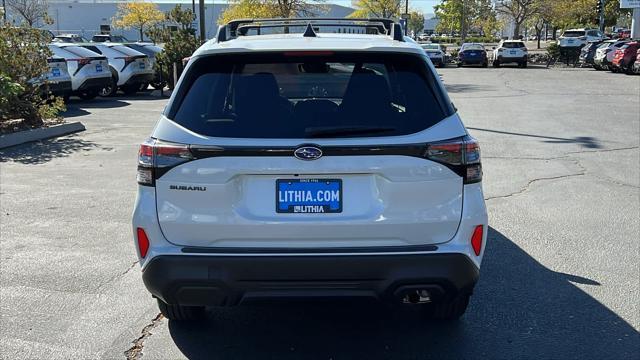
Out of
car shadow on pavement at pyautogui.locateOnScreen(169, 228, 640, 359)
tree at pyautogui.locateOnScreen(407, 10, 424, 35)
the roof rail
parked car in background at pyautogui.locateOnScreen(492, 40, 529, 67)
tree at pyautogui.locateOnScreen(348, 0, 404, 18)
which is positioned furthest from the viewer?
tree at pyautogui.locateOnScreen(407, 10, 424, 35)

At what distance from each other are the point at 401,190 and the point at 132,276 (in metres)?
2.74

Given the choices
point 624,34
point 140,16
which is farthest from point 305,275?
point 140,16

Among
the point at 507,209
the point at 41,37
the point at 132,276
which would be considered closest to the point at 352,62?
the point at 132,276

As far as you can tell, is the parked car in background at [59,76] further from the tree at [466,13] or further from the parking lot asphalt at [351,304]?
the tree at [466,13]

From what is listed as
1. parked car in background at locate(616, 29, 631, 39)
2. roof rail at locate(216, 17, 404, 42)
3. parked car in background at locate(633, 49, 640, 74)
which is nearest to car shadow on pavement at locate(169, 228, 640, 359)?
roof rail at locate(216, 17, 404, 42)

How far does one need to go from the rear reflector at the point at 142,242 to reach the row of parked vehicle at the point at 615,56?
28.9 meters

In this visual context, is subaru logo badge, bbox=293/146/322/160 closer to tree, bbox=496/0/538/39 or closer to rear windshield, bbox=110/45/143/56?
rear windshield, bbox=110/45/143/56

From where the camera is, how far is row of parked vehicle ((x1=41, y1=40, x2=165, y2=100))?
16031mm

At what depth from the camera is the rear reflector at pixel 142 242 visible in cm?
331

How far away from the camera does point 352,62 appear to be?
3.42 metres

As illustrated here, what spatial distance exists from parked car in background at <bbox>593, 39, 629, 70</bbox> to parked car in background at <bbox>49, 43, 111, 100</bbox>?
2376cm

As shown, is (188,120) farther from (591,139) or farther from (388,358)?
(591,139)

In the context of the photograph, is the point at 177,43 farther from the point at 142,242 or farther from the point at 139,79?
Result: the point at 142,242

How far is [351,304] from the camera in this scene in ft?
12.6
